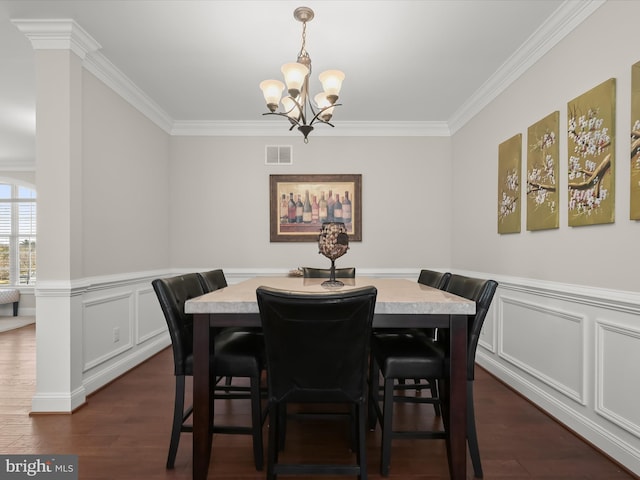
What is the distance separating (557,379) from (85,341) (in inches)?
134

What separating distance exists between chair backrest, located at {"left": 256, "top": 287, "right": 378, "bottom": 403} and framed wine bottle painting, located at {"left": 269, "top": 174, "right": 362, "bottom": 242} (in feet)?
10.4

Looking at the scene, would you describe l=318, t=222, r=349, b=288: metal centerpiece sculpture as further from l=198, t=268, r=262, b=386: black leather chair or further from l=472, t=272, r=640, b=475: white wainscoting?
l=472, t=272, r=640, b=475: white wainscoting

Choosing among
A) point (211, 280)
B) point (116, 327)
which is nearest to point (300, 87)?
point (211, 280)

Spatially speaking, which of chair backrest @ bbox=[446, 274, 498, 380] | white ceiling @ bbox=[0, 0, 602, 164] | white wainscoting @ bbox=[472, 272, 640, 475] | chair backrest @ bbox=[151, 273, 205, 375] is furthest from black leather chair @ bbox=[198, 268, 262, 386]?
white wainscoting @ bbox=[472, 272, 640, 475]

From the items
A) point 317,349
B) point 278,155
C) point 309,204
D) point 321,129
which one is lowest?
point 317,349

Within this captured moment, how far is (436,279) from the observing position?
8.36 ft

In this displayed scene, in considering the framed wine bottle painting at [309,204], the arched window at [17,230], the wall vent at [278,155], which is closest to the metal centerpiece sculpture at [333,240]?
the framed wine bottle painting at [309,204]

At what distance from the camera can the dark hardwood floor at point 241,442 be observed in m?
1.89

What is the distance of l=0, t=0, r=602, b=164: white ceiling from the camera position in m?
2.41

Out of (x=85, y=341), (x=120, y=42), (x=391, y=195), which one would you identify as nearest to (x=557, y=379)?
(x=391, y=195)

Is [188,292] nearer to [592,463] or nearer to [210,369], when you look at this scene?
[210,369]

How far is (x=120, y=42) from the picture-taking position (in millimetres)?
2828

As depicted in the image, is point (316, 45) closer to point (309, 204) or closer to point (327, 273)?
point (327, 273)
